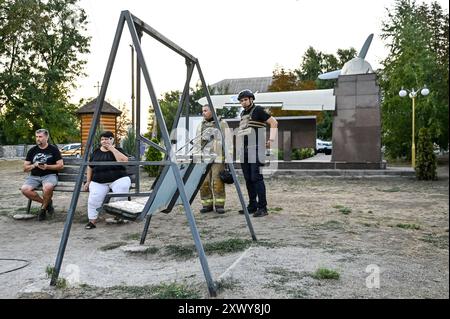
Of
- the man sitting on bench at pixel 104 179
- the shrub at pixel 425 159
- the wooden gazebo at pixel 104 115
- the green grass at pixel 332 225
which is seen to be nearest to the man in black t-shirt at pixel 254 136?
the green grass at pixel 332 225

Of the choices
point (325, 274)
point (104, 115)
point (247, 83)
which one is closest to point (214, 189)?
point (325, 274)

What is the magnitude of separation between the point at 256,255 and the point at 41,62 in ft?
89.6

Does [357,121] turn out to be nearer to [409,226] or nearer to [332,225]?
Answer: [409,226]

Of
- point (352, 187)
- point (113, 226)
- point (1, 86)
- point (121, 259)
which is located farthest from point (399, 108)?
point (1, 86)

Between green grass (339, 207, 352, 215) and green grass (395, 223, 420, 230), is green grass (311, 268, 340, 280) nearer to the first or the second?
green grass (395, 223, 420, 230)

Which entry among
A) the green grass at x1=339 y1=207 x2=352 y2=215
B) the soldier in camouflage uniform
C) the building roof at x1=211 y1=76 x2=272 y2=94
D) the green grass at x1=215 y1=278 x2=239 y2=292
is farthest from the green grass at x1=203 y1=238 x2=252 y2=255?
the building roof at x1=211 y1=76 x2=272 y2=94

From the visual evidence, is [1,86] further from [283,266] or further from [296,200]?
[283,266]

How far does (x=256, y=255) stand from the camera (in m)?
3.58

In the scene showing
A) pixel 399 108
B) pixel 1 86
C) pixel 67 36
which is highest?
pixel 67 36

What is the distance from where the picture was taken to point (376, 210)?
6816 millimetres

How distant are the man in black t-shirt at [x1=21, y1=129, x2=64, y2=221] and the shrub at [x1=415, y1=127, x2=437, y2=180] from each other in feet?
32.8

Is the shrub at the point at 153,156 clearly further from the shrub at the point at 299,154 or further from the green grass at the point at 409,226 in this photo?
the shrub at the point at 299,154

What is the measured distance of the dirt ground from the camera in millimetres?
2805
